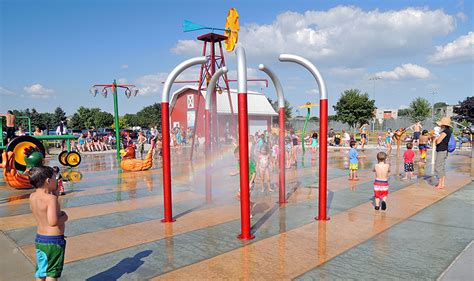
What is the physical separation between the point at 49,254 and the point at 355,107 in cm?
5413

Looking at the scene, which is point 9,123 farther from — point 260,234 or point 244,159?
point 260,234

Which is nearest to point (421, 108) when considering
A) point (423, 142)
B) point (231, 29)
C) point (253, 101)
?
point (253, 101)

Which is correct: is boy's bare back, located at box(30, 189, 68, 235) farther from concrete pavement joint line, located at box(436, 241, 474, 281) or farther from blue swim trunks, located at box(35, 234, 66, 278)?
concrete pavement joint line, located at box(436, 241, 474, 281)

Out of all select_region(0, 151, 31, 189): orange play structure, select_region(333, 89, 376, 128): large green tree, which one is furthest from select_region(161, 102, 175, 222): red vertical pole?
select_region(333, 89, 376, 128): large green tree

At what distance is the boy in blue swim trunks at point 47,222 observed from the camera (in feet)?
11.0

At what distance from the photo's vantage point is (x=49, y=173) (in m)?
3.46

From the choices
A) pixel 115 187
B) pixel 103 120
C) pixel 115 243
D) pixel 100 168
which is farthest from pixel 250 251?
pixel 103 120

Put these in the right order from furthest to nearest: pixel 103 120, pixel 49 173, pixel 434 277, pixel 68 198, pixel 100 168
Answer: pixel 103 120, pixel 100 168, pixel 68 198, pixel 434 277, pixel 49 173

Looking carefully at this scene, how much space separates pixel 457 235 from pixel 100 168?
14133mm

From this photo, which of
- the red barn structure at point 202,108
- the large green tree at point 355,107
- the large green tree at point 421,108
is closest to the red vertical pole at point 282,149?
the red barn structure at point 202,108

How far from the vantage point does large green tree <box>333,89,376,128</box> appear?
5306cm

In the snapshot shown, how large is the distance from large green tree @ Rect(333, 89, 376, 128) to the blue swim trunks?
175 ft

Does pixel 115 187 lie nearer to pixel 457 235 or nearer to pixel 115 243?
pixel 115 243

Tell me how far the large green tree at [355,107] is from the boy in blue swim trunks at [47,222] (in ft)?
175
